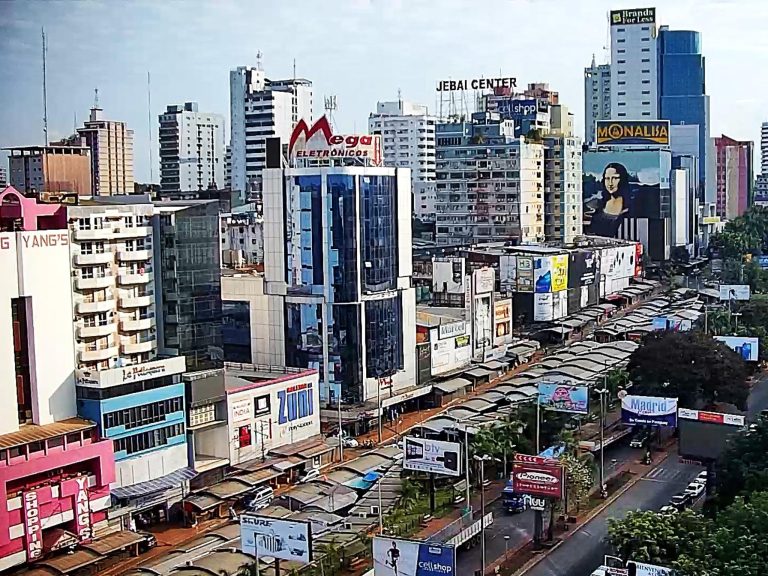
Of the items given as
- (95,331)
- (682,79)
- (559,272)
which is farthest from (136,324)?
(682,79)

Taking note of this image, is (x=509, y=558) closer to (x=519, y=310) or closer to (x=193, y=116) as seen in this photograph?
(x=519, y=310)

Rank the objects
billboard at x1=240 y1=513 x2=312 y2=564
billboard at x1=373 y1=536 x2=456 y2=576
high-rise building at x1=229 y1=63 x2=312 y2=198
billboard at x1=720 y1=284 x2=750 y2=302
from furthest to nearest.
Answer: high-rise building at x1=229 y1=63 x2=312 y2=198
billboard at x1=720 y1=284 x2=750 y2=302
billboard at x1=240 y1=513 x2=312 y2=564
billboard at x1=373 y1=536 x2=456 y2=576

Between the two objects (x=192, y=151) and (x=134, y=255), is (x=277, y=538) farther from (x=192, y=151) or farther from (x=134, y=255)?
(x=192, y=151)

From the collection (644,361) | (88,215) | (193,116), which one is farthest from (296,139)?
(193,116)

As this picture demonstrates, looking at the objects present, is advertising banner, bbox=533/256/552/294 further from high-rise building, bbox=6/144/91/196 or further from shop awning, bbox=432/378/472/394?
high-rise building, bbox=6/144/91/196

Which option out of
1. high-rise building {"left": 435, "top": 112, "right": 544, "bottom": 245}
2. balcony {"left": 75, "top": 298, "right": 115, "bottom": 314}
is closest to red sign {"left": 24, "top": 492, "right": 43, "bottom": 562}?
balcony {"left": 75, "top": 298, "right": 115, "bottom": 314}
